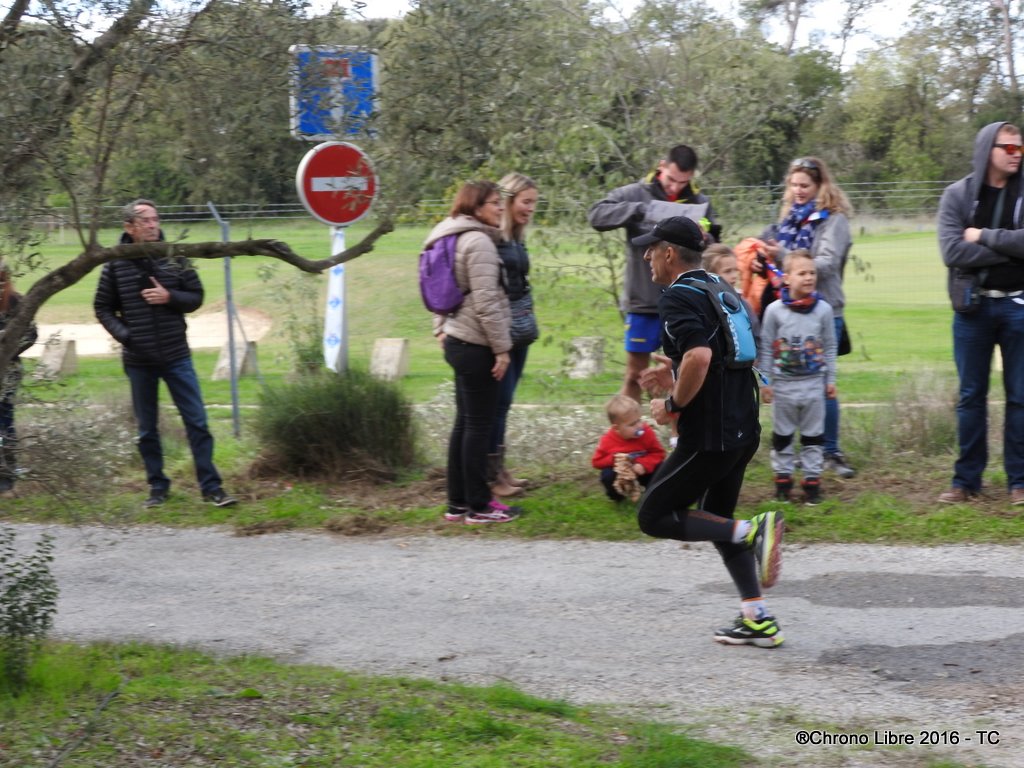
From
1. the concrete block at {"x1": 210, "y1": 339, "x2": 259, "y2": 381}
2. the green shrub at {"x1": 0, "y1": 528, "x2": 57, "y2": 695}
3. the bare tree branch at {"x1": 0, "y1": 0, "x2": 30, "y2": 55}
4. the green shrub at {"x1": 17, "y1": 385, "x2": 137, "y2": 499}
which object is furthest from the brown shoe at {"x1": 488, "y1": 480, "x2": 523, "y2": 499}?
the concrete block at {"x1": 210, "y1": 339, "x2": 259, "y2": 381}

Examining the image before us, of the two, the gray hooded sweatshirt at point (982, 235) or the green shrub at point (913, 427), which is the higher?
the gray hooded sweatshirt at point (982, 235)

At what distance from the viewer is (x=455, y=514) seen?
8.42 meters

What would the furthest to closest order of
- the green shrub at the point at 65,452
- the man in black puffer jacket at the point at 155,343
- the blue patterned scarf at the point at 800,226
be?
the man in black puffer jacket at the point at 155,343, the blue patterned scarf at the point at 800,226, the green shrub at the point at 65,452

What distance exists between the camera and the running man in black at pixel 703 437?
5.77 meters

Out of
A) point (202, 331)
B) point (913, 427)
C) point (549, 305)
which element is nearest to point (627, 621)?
point (913, 427)

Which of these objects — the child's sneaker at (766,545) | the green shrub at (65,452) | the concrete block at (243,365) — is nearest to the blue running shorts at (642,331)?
the child's sneaker at (766,545)

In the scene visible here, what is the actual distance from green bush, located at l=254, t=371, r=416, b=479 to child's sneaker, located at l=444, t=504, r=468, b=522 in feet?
3.44

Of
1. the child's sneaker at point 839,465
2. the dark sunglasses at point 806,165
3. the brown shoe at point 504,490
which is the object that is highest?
the dark sunglasses at point 806,165

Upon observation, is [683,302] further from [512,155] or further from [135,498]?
[135,498]

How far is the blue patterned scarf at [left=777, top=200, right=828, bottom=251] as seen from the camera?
28.5ft

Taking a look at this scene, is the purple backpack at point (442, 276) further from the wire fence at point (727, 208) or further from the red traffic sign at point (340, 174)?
the red traffic sign at point (340, 174)

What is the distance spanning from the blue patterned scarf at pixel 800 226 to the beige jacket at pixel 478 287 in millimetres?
2105

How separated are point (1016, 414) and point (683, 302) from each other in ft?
10.9

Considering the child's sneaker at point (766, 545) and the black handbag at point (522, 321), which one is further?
the black handbag at point (522, 321)
